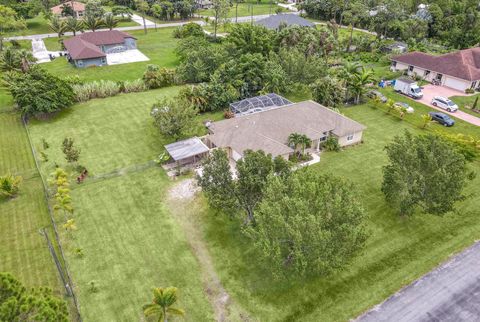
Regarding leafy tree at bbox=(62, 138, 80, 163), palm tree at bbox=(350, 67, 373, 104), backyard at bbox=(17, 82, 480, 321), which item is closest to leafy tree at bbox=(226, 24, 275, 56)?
palm tree at bbox=(350, 67, 373, 104)

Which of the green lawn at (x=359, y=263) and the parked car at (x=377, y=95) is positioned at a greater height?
the parked car at (x=377, y=95)

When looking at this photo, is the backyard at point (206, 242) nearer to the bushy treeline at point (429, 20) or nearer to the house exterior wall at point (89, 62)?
the house exterior wall at point (89, 62)

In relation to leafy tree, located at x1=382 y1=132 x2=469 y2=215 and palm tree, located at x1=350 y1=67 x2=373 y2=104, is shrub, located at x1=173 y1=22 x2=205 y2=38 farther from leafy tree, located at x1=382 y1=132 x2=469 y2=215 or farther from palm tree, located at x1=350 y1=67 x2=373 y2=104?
leafy tree, located at x1=382 y1=132 x2=469 y2=215

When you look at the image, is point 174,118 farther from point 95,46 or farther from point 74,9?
point 74,9

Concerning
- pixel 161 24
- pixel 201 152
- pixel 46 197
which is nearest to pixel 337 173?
pixel 201 152

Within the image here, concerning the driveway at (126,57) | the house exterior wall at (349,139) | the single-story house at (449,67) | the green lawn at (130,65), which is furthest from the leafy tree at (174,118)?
the single-story house at (449,67)

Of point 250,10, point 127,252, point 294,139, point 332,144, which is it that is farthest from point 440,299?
point 250,10
